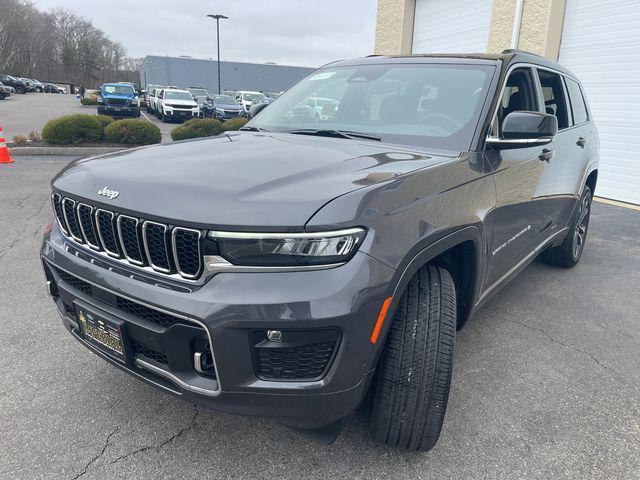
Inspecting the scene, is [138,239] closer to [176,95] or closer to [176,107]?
[176,107]

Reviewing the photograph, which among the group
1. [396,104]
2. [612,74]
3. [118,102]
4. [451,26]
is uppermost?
[451,26]

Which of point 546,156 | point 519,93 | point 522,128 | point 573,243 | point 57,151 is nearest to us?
point 522,128

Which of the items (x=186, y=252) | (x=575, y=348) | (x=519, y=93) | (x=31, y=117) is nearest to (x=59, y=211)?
(x=186, y=252)

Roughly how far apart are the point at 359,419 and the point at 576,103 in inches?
146

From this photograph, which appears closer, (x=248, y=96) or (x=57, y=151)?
(x=57, y=151)

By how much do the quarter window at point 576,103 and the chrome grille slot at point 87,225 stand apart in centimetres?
403

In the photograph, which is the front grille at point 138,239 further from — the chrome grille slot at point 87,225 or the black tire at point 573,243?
the black tire at point 573,243

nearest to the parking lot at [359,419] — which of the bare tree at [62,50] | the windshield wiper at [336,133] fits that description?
the windshield wiper at [336,133]

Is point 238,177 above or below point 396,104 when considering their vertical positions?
below

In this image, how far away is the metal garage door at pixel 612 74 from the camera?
8.84 metres

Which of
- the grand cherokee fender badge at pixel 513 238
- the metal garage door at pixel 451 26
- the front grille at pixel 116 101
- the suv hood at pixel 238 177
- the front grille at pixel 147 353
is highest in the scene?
the metal garage door at pixel 451 26

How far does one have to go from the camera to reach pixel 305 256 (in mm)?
1690

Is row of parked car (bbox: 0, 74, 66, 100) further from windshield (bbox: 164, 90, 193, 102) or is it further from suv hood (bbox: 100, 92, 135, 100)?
windshield (bbox: 164, 90, 193, 102)

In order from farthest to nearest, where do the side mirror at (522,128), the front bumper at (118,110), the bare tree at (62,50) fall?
the bare tree at (62,50)
the front bumper at (118,110)
the side mirror at (522,128)
